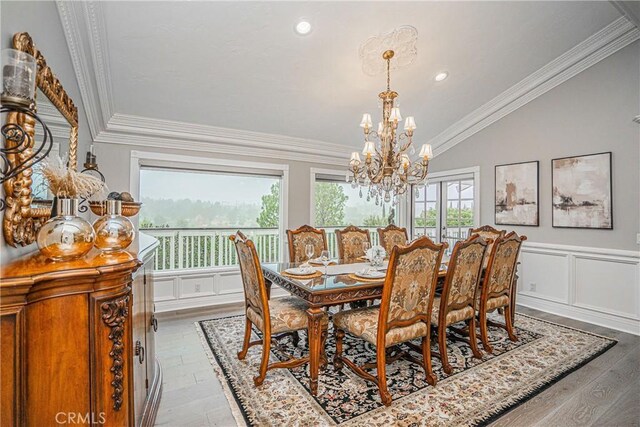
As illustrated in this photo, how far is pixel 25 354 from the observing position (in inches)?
33.4

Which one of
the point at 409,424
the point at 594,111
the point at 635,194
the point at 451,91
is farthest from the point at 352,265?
the point at 594,111

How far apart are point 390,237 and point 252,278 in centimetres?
224

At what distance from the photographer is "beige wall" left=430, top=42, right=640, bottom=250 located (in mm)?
3375

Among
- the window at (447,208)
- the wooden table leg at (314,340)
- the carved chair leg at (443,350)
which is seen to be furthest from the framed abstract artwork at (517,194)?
the wooden table leg at (314,340)

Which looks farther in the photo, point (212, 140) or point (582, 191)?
point (212, 140)

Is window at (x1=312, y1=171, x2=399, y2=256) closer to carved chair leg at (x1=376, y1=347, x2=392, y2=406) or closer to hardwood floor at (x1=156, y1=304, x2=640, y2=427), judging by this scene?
hardwood floor at (x1=156, y1=304, x2=640, y2=427)

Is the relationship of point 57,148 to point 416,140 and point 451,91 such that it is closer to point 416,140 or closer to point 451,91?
point 451,91

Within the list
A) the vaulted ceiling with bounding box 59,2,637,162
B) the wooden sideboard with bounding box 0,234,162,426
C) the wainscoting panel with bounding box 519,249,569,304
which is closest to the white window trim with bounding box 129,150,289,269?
the vaulted ceiling with bounding box 59,2,637,162

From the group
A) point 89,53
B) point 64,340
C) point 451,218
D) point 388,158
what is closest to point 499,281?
point 388,158

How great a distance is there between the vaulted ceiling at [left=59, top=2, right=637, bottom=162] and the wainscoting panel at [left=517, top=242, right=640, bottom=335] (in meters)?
2.35

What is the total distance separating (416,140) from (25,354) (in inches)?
210

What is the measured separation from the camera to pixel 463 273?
2410 millimetres

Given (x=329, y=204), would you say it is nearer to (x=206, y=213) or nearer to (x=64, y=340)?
(x=206, y=213)

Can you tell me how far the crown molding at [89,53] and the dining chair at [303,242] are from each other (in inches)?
88.0
